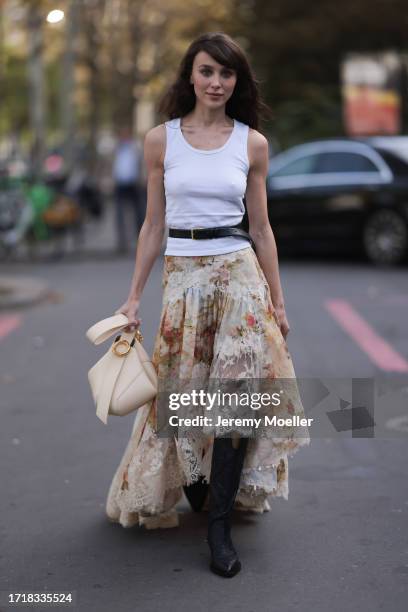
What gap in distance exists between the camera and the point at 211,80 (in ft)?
13.8

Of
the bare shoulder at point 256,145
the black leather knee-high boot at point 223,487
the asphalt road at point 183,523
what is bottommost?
the asphalt road at point 183,523

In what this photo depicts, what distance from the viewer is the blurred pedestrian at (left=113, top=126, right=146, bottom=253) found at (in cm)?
1745

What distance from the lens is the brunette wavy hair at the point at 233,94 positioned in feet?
14.0

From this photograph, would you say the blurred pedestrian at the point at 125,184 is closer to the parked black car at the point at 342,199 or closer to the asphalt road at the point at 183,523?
the parked black car at the point at 342,199

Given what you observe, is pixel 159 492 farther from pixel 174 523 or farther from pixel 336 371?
pixel 336 371

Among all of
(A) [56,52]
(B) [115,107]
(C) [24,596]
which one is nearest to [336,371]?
(C) [24,596]

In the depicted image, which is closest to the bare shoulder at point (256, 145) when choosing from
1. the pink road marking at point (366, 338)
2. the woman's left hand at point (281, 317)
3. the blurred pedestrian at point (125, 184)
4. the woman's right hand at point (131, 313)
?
the woman's left hand at point (281, 317)

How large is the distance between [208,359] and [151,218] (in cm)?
59

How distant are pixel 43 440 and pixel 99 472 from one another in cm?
75

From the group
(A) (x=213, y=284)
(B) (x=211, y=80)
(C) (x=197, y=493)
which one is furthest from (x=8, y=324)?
(B) (x=211, y=80)

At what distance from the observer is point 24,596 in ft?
13.1

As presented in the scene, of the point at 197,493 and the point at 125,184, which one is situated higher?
the point at 197,493

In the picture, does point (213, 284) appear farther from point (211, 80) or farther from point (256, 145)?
point (211, 80)

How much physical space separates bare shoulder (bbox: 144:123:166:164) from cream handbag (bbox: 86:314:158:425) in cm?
63
